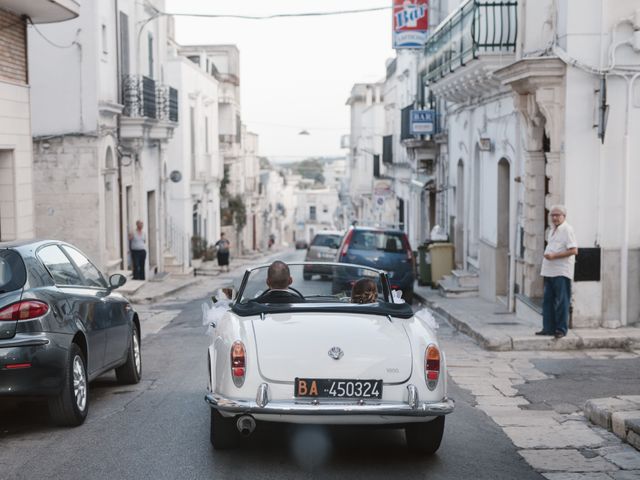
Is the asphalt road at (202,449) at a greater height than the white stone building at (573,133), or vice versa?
the white stone building at (573,133)

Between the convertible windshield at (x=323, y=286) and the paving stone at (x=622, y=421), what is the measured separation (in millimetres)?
2174

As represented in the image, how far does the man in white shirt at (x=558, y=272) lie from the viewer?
13273 millimetres

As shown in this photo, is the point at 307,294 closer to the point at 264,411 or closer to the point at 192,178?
the point at 264,411

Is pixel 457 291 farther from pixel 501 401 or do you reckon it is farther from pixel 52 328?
pixel 52 328

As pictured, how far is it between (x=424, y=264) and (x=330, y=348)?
18657 mm

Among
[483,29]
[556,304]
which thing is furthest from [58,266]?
[483,29]

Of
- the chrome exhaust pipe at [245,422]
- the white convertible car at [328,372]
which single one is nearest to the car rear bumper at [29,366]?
Answer: the white convertible car at [328,372]

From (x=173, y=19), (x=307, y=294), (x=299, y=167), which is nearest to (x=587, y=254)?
(x=307, y=294)

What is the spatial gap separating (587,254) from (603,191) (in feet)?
3.03

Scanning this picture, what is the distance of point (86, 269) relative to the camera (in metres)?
10.4

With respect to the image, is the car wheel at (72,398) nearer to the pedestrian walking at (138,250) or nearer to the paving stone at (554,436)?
the paving stone at (554,436)

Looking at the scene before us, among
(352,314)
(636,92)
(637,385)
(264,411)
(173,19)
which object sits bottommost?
(637,385)

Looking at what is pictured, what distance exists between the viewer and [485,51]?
1856cm

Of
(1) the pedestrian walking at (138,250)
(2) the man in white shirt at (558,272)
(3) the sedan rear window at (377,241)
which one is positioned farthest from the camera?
(1) the pedestrian walking at (138,250)
